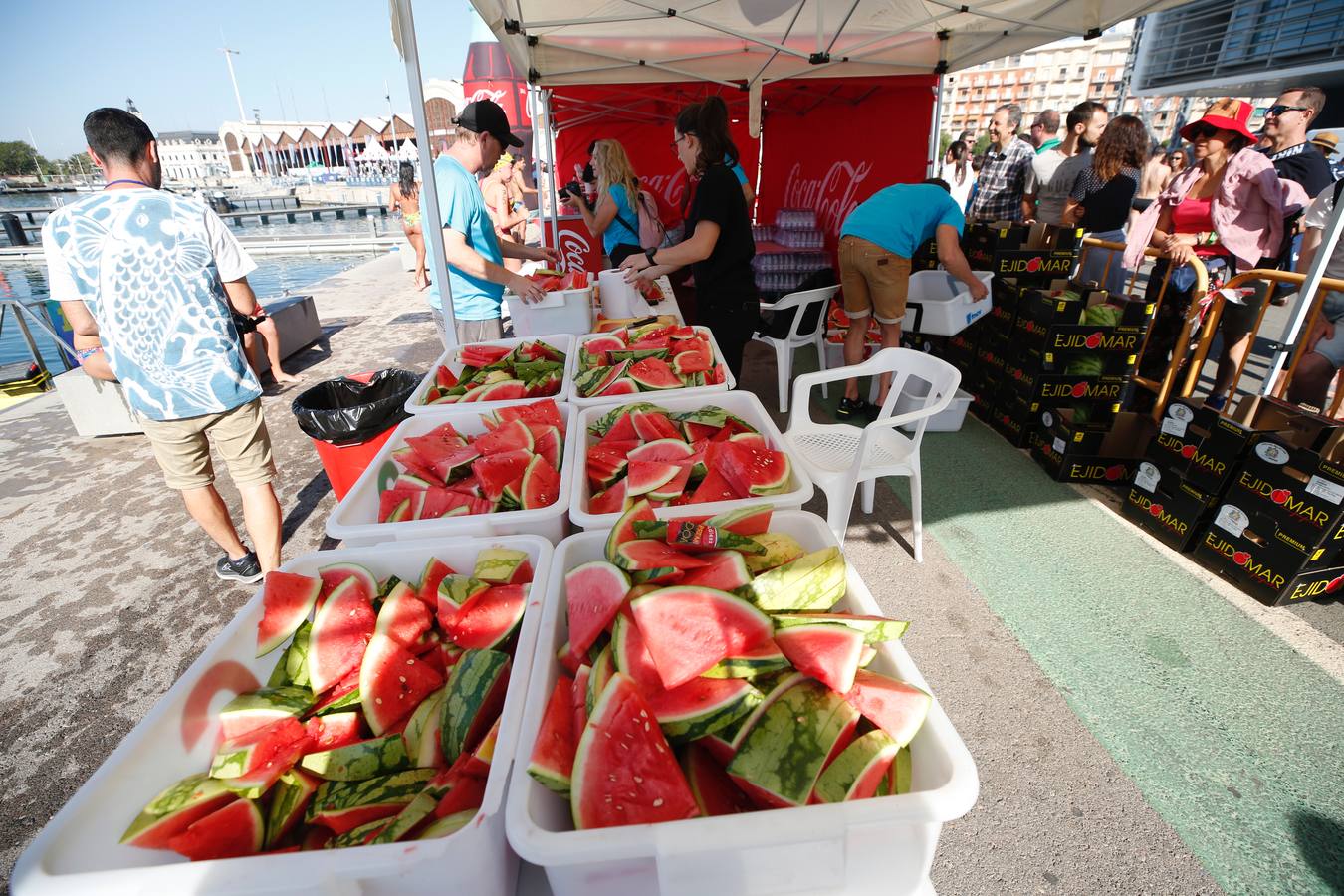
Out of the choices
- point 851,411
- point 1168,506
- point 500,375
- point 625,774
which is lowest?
point 851,411

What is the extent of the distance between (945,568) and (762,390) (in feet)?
→ 9.01

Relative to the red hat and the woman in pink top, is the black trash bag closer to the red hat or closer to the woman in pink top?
the woman in pink top

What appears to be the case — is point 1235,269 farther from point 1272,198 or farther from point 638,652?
point 638,652

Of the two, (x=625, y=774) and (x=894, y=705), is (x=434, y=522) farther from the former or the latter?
(x=894, y=705)

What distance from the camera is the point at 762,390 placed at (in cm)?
538

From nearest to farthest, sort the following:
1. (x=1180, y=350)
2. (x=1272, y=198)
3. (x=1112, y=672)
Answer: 1. (x=1112, y=672)
2. (x=1180, y=350)
3. (x=1272, y=198)

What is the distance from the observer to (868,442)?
9.16ft

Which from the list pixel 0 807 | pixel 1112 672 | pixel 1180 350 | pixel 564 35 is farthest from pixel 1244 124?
pixel 0 807

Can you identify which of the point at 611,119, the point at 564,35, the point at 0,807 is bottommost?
the point at 0,807

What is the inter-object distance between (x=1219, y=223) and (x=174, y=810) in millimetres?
6026

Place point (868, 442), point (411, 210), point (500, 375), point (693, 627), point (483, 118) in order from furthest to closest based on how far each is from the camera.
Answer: point (411, 210), point (483, 118), point (868, 442), point (500, 375), point (693, 627)

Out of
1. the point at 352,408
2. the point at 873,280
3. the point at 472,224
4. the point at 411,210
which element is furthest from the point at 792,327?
the point at 411,210

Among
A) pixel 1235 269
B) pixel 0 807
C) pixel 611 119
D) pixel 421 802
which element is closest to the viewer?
pixel 421 802

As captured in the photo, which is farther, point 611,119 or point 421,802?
point 611,119
